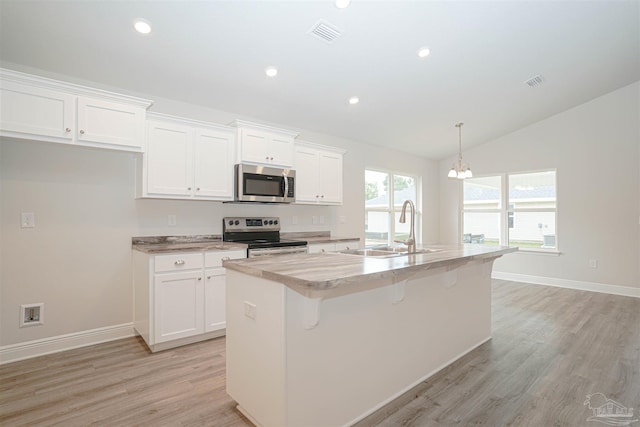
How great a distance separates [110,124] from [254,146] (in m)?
1.36

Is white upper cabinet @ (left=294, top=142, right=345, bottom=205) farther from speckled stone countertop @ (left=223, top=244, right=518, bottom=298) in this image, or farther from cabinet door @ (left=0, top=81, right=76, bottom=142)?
cabinet door @ (left=0, top=81, right=76, bottom=142)

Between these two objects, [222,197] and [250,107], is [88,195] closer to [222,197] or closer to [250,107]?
[222,197]

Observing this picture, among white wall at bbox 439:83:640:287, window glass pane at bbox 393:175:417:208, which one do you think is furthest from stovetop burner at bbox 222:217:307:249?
white wall at bbox 439:83:640:287

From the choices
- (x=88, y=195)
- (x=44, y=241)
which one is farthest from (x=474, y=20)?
(x=44, y=241)

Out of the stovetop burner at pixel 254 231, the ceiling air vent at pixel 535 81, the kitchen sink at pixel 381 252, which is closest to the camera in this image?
the kitchen sink at pixel 381 252

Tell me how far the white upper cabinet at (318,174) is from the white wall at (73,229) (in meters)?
1.20

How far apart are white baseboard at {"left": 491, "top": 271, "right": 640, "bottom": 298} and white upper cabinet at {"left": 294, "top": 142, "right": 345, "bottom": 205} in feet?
12.6

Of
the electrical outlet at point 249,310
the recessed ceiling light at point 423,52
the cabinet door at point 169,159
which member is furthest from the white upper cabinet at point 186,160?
the recessed ceiling light at point 423,52

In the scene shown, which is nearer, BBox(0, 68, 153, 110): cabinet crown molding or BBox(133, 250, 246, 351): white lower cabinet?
BBox(0, 68, 153, 110): cabinet crown molding

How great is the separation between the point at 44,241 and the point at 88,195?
20.1 inches

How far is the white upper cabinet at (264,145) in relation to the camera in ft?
11.6

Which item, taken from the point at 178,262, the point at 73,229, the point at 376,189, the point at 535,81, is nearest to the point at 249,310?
the point at 178,262

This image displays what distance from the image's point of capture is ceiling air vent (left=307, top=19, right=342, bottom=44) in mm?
2641

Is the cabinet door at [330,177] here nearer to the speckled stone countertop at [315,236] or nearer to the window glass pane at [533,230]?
the speckled stone countertop at [315,236]
